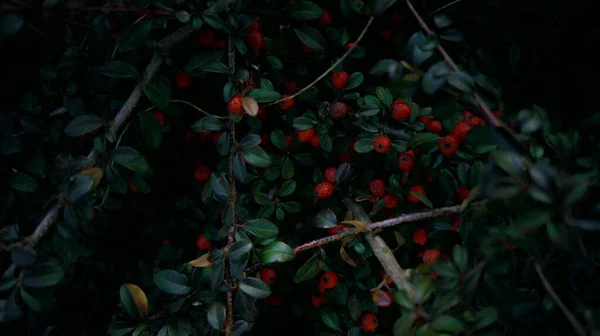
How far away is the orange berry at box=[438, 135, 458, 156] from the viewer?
131 centimetres

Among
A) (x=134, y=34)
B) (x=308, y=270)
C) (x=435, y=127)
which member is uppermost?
(x=134, y=34)

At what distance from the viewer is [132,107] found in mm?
1270

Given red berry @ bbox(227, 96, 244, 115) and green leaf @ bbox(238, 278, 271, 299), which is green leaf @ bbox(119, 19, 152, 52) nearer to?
red berry @ bbox(227, 96, 244, 115)

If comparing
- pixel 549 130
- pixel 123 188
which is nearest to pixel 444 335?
pixel 549 130

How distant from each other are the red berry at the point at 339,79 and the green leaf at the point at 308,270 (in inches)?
23.3

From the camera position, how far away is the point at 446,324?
37.9 inches

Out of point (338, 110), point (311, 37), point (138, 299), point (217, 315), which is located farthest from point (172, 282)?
point (311, 37)

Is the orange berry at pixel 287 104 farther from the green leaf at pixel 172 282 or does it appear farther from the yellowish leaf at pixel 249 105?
the green leaf at pixel 172 282

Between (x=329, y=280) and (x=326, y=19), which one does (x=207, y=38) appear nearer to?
(x=326, y=19)

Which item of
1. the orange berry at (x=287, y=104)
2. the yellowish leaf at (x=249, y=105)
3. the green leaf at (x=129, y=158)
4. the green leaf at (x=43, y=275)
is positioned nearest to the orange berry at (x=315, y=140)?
the orange berry at (x=287, y=104)

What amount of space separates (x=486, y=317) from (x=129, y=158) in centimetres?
99

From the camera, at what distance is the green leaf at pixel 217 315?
1.15 m

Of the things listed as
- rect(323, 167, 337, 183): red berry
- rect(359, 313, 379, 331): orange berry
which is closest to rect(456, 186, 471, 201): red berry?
rect(323, 167, 337, 183): red berry

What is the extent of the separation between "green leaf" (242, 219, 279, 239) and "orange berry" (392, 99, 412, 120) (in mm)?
566
